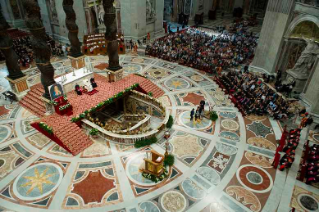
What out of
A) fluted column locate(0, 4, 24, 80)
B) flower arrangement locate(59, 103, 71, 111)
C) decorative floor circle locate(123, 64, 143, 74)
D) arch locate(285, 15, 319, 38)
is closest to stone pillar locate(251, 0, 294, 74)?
arch locate(285, 15, 319, 38)

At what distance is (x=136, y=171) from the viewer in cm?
1128

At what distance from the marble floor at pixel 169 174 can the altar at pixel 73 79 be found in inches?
119

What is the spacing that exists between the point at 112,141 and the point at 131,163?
205 cm

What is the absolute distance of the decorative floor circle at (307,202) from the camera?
9.84 metres

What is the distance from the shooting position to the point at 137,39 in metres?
28.0

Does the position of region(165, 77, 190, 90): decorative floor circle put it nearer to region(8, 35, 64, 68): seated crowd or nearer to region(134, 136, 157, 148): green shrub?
region(134, 136, 157, 148): green shrub

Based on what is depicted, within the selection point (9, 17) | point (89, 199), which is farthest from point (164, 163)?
point (9, 17)

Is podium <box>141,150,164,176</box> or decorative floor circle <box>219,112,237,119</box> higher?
podium <box>141,150,164,176</box>

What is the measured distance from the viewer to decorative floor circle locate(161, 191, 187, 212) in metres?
9.59

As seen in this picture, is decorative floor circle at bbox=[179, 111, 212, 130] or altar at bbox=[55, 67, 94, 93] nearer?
decorative floor circle at bbox=[179, 111, 212, 130]

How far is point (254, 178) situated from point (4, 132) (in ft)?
47.1

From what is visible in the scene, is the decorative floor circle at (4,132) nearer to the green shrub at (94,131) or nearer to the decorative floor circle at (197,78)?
the green shrub at (94,131)

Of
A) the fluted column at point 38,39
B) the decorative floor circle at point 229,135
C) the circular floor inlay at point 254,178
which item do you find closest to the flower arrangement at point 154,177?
the circular floor inlay at point 254,178

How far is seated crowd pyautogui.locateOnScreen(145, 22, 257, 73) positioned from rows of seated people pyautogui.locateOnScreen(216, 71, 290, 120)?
2644 millimetres
